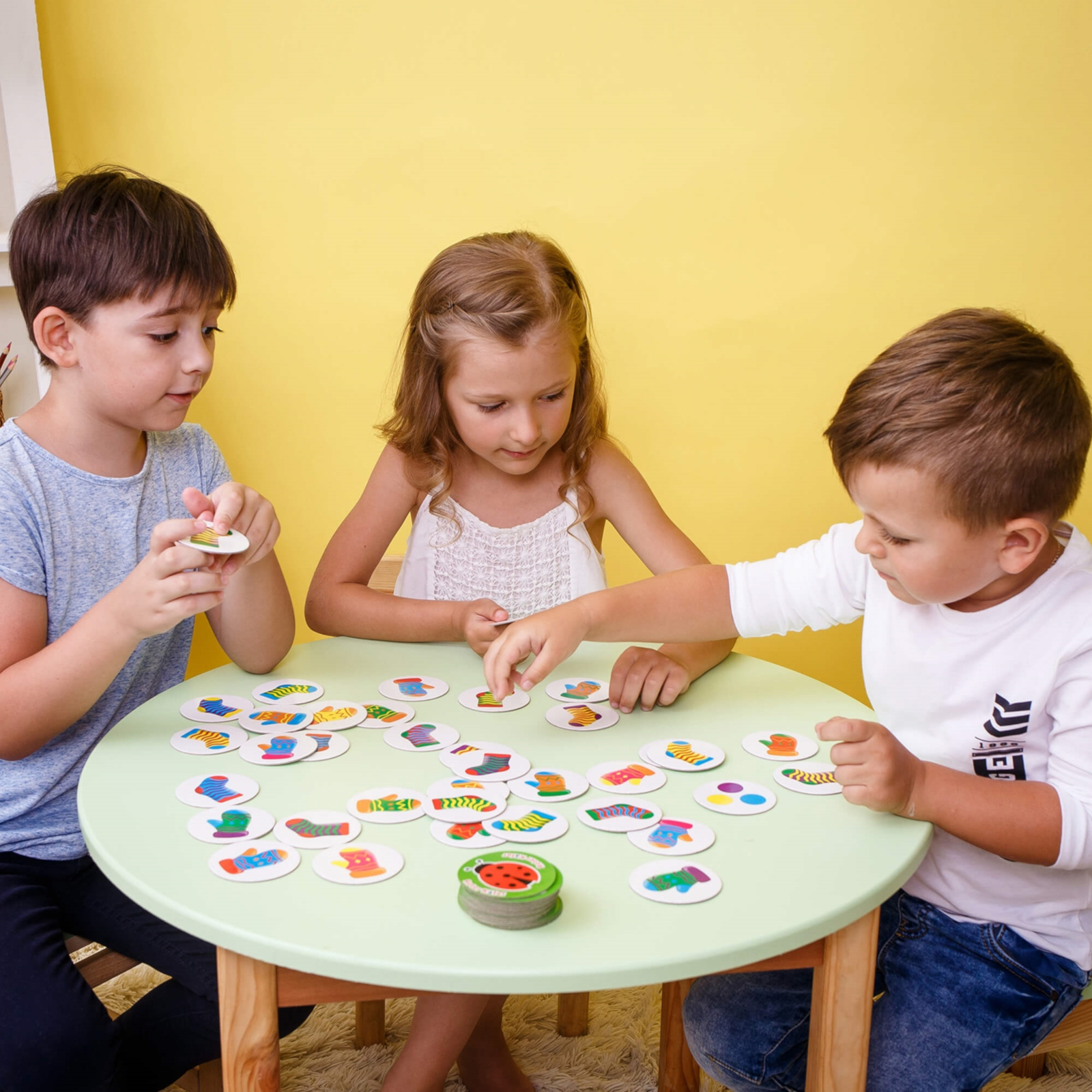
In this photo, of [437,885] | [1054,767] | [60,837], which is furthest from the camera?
[60,837]

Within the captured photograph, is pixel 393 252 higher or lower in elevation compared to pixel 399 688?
higher

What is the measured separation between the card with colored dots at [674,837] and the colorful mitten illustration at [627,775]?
73 mm

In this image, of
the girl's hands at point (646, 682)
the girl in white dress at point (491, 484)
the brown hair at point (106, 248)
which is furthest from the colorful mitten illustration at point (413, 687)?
the brown hair at point (106, 248)

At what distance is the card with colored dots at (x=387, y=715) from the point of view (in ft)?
3.45

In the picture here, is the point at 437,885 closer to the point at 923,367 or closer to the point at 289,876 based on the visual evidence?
the point at 289,876

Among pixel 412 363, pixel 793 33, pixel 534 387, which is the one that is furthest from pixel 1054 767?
pixel 793 33

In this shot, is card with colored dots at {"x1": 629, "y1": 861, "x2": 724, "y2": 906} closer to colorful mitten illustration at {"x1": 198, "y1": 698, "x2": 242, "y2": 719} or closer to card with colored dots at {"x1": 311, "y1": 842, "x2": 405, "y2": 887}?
card with colored dots at {"x1": 311, "y1": 842, "x2": 405, "y2": 887}

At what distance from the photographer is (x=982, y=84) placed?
197 cm

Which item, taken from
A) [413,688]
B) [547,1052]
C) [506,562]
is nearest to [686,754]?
[413,688]

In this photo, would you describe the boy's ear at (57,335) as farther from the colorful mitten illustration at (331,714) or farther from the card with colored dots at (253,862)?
the card with colored dots at (253,862)

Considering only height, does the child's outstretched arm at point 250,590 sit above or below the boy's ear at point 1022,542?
below

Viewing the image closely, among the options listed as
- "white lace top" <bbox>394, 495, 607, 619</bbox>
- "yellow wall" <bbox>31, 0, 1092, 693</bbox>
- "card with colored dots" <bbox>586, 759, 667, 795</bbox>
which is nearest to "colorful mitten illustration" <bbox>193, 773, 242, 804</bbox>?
"card with colored dots" <bbox>586, 759, 667, 795</bbox>

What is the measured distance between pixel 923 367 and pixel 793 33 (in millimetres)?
1302

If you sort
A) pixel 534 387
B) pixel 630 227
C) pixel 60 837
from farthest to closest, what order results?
1. pixel 630 227
2. pixel 534 387
3. pixel 60 837
